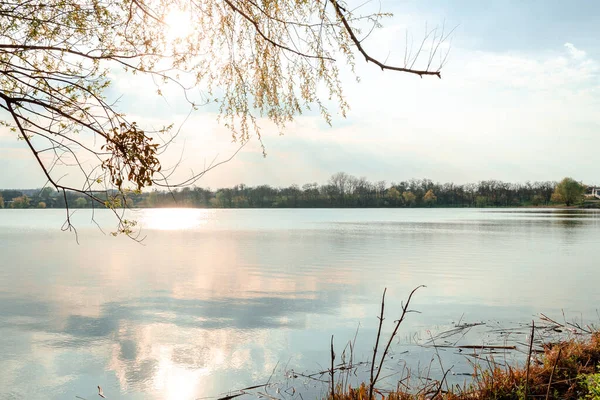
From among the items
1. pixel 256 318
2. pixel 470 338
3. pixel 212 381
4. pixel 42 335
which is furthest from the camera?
pixel 256 318

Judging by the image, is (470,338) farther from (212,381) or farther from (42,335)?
(42,335)

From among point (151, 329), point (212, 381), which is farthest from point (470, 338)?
point (151, 329)

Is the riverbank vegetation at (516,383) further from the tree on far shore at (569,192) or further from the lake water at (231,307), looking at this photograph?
the tree on far shore at (569,192)

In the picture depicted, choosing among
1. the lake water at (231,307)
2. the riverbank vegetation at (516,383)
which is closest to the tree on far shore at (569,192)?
the lake water at (231,307)

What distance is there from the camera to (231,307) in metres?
9.74

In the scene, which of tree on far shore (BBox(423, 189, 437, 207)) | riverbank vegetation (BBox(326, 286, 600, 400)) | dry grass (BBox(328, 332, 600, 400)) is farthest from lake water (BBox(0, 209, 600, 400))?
tree on far shore (BBox(423, 189, 437, 207))

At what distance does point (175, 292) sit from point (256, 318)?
11.0 ft

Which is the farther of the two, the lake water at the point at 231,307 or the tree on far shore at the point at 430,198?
the tree on far shore at the point at 430,198

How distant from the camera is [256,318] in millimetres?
8805

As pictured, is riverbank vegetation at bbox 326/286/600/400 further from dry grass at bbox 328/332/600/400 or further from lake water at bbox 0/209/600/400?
lake water at bbox 0/209/600/400

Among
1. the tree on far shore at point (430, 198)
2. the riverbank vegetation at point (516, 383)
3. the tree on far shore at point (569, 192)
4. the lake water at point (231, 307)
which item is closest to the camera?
the riverbank vegetation at point (516, 383)

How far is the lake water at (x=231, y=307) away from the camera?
613 centimetres

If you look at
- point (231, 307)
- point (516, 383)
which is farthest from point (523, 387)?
point (231, 307)

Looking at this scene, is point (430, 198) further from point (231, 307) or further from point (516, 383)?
point (516, 383)
